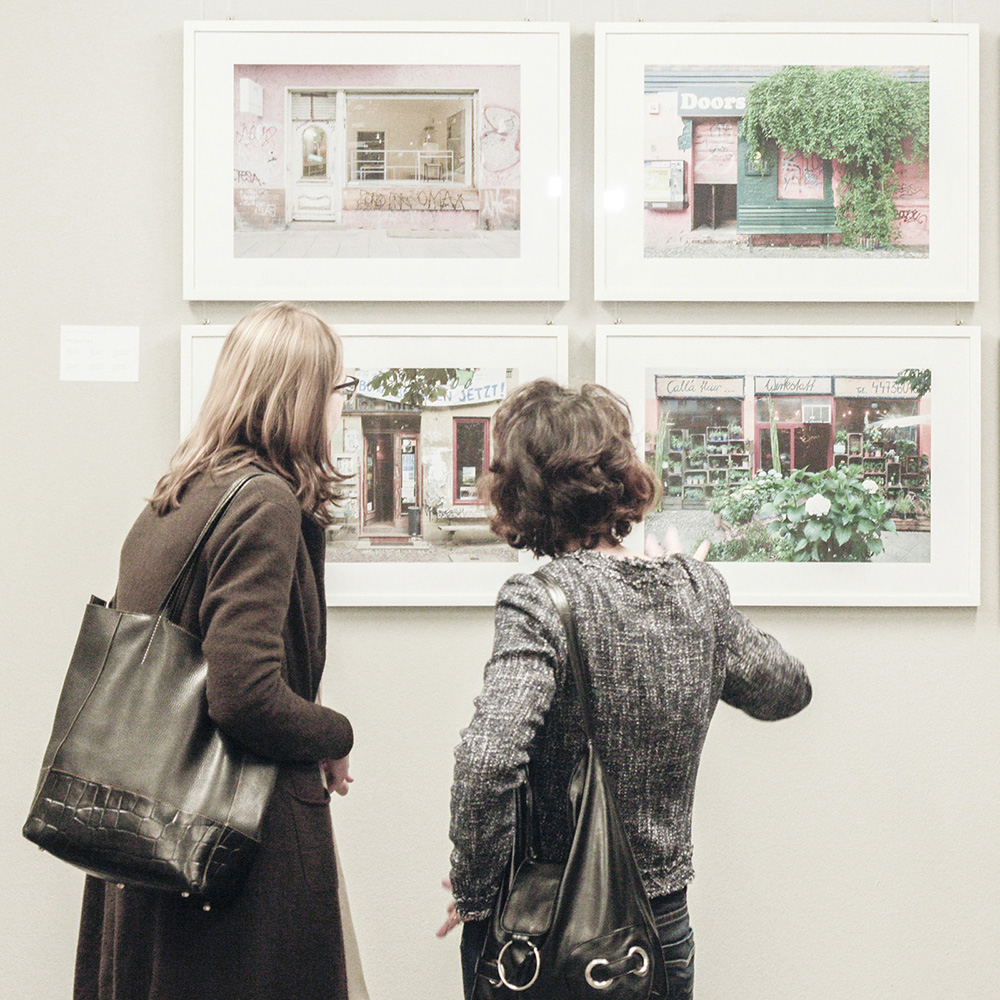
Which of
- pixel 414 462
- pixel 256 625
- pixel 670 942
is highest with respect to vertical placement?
pixel 414 462

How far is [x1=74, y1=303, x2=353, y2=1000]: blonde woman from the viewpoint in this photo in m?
1.08

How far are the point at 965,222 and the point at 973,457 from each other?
472mm

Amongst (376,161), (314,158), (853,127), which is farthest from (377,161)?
(853,127)

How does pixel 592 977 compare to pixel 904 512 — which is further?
pixel 904 512

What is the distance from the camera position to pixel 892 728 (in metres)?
1.88

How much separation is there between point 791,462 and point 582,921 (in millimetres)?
1156

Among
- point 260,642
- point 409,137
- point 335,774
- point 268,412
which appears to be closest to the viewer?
point 260,642

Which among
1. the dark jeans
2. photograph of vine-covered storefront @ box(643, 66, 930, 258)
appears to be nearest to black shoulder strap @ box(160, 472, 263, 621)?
the dark jeans

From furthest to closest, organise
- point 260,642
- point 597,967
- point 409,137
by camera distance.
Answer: point 409,137, point 260,642, point 597,967

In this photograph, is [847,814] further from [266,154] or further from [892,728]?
[266,154]

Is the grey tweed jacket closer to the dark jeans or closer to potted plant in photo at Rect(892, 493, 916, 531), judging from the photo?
the dark jeans

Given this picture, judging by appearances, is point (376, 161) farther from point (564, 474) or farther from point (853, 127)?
point (564, 474)

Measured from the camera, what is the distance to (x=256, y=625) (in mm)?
1068

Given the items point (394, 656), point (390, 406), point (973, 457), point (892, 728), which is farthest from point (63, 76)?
point (892, 728)
